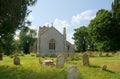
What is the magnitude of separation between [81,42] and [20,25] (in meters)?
81.1

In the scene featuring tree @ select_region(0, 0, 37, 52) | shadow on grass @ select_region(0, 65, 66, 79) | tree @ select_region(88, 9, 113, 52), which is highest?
tree @ select_region(88, 9, 113, 52)

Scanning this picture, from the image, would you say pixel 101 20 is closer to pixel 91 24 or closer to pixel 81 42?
pixel 91 24

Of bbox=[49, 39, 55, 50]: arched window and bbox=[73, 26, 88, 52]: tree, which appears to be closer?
bbox=[49, 39, 55, 50]: arched window

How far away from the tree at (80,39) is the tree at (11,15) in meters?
79.5

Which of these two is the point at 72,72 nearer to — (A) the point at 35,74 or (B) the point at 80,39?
(A) the point at 35,74

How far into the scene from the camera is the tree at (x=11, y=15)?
20719mm

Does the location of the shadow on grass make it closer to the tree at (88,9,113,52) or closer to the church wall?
the church wall

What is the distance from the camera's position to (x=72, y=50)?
Result: 216 ft

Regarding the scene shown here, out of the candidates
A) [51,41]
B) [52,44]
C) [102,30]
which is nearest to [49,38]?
[51,41]

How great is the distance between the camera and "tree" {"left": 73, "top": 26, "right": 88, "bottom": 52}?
10256 centimetres

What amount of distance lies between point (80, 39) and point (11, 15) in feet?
273

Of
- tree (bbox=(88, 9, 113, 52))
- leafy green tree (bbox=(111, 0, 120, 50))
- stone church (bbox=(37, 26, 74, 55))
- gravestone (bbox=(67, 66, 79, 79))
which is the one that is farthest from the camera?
tree (bbox=(88, 9, 113, 52))

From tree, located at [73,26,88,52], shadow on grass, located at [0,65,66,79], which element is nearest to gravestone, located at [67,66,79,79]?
shadow on grass, located at [0,65,66,79]

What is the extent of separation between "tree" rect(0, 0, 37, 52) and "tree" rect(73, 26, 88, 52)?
7946 centimetres
